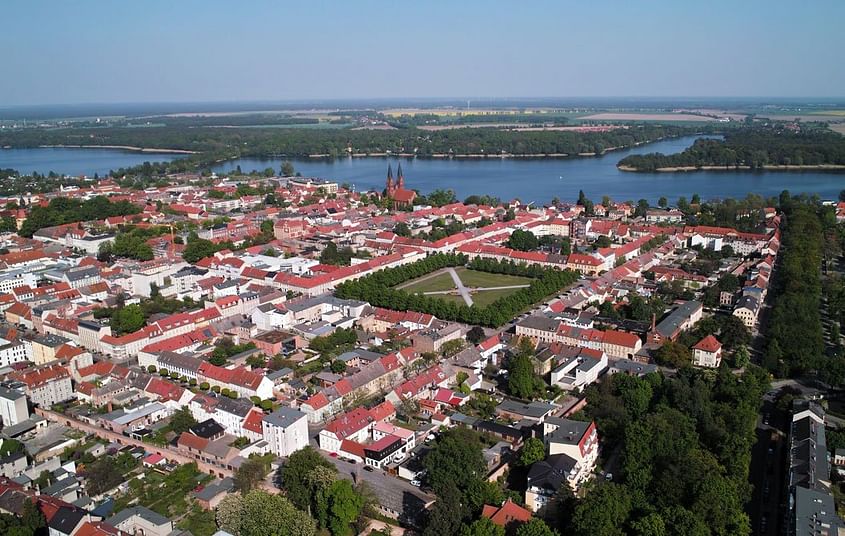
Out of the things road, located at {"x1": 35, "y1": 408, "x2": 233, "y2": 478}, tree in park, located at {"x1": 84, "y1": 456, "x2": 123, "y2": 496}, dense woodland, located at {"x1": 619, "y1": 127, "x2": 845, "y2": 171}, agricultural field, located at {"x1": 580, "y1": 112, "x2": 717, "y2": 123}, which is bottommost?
road, located at {"x1": 35, "y1": 408, "x2": 233, "y2": 478}

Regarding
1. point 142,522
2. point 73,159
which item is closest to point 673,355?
point 142,522

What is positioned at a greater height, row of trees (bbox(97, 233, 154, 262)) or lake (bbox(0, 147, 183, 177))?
lake (bbox(0, 147, 183, 177))

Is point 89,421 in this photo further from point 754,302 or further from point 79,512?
point 754,302

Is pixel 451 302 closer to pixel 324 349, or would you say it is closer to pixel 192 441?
pixel 324 349

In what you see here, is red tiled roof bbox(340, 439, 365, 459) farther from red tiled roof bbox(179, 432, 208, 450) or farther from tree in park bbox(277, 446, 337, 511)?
red tiled roof bbox(179, 432, 208, 450)

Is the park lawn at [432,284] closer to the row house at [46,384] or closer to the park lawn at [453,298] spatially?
the park lawn at [453,298]

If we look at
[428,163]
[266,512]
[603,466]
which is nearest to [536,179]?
[428,163]

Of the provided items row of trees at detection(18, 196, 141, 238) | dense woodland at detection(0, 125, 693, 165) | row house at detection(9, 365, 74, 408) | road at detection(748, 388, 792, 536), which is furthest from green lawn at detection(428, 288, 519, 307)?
dense woodland at detection(0, 125, 693, 165)
